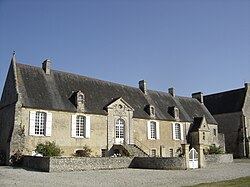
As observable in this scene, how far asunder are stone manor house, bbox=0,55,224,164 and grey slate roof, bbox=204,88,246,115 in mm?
7354

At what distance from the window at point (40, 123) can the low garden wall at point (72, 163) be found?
2.66m

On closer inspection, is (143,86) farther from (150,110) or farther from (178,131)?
(178,131)

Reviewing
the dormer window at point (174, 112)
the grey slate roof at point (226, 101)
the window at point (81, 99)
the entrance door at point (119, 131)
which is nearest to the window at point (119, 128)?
the entrance door at point (119, 131)

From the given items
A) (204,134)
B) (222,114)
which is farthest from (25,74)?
(222,114)

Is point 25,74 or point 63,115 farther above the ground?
point 25,74

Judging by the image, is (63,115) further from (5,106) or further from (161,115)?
(161,115)

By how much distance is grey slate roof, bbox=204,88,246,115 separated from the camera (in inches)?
1476

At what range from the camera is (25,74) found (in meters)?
23.0

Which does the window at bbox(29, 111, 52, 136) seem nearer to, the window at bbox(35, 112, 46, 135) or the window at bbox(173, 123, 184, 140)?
the window at bbox(35, 112, 46, 135)

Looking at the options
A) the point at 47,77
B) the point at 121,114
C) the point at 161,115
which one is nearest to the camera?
the point at 47,77

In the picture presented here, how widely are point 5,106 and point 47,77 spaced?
13.5 ft

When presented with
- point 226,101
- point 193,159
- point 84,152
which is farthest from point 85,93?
point 226,101

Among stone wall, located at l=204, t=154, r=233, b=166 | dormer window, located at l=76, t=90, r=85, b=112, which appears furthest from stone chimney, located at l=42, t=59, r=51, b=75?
stone wall, located at l=204, t=154, r=233, b=166

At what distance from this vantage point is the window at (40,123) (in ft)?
68.0
